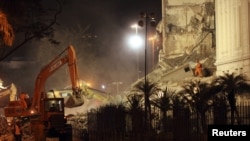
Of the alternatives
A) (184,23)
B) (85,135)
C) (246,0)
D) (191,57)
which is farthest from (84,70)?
(85,135)

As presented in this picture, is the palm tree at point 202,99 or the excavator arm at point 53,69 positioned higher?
the excavator arm at point 53,69

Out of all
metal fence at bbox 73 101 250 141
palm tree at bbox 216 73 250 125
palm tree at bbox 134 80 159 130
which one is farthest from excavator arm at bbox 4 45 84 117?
palm tree at bbox 216 73 250 125

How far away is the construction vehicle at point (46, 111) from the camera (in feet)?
83.7

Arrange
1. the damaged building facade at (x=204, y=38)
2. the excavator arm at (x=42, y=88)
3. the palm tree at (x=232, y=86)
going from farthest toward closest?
1. the damaged building facade at (x=204, y=38)
2. the excavator arm at (x=42, y=88)
3. the palm tree at (x=232, y=86)

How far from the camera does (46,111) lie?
26641mm

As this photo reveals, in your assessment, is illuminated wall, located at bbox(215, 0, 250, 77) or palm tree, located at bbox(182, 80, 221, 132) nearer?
palm tree, located at bbox(182, 80, 221, 132)

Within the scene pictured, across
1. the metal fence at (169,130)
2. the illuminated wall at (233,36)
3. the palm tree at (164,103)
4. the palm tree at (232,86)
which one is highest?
the illuminated wall at (233,36)

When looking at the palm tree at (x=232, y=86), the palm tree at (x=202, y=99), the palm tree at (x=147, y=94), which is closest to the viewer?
the palm tree at (x=202, y=99)

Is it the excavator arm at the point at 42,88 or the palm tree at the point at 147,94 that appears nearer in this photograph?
the palm tree at the point at 147,94

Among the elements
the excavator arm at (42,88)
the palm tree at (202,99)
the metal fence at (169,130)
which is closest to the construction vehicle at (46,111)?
the excavator arm at (42,88)

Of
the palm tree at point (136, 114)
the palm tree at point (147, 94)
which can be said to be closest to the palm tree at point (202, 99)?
the palm tree at point (147, 94)

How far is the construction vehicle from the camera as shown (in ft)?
83.7

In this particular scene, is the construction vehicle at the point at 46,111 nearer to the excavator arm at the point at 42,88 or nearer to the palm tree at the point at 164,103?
the excavator arm at the point at 42,88

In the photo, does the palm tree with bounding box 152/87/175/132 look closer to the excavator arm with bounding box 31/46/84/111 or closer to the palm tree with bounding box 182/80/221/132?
the palm tree with bounding box 182/80/221/132
